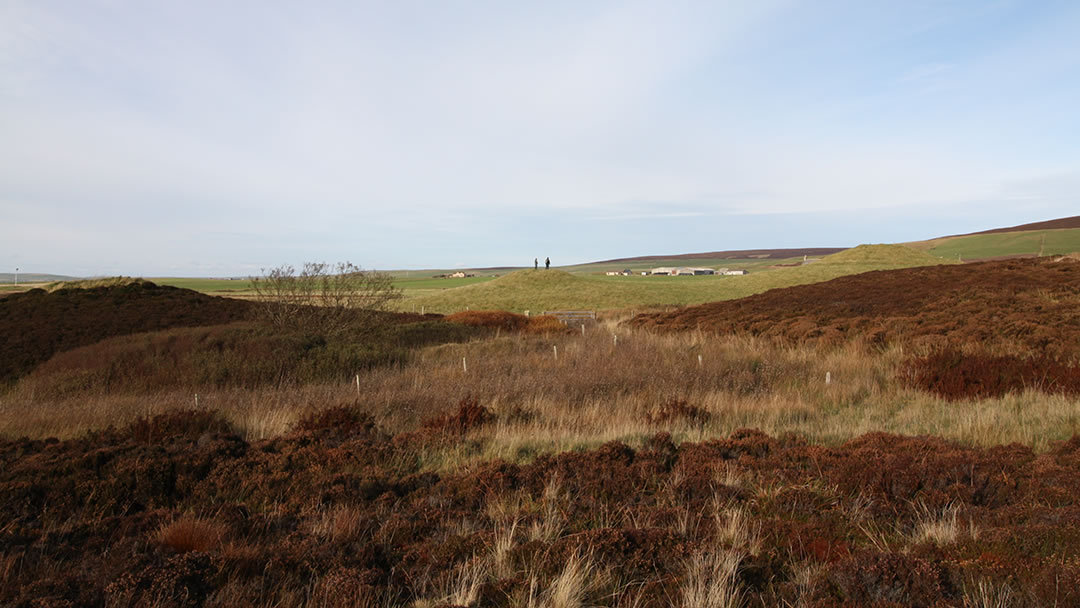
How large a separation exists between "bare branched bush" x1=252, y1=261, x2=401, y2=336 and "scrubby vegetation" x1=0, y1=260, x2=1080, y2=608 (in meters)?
8.00

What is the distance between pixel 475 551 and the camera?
11.9 feet

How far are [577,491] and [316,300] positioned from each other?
734 inches

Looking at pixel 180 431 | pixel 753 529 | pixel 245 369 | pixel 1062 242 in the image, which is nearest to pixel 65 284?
pixel 245 369

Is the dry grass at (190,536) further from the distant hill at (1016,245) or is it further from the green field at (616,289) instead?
the distant hill at (1016,245)

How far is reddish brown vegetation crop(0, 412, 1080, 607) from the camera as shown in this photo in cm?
311

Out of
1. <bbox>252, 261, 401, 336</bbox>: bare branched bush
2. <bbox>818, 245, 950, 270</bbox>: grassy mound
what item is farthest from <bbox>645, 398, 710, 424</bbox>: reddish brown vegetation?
<bbox>818, 245, 950, 270</bbox>: grassy mound

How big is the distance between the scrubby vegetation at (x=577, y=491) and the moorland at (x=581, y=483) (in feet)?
0.08

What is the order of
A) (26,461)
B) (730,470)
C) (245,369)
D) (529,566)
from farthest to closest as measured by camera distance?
(245,369)
(26,461)
(730,470)
(529,566)

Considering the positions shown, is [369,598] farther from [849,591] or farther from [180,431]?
[180,431]

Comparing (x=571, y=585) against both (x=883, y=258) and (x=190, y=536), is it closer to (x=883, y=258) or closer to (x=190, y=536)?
(x=190, y=536)

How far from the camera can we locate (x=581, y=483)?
4961mm

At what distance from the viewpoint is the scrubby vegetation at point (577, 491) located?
3.14m

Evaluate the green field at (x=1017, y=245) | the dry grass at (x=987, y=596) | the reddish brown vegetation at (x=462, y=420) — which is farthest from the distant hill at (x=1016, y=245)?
the dry grass at (x=987, y=596)

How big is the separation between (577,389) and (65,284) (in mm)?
27960
